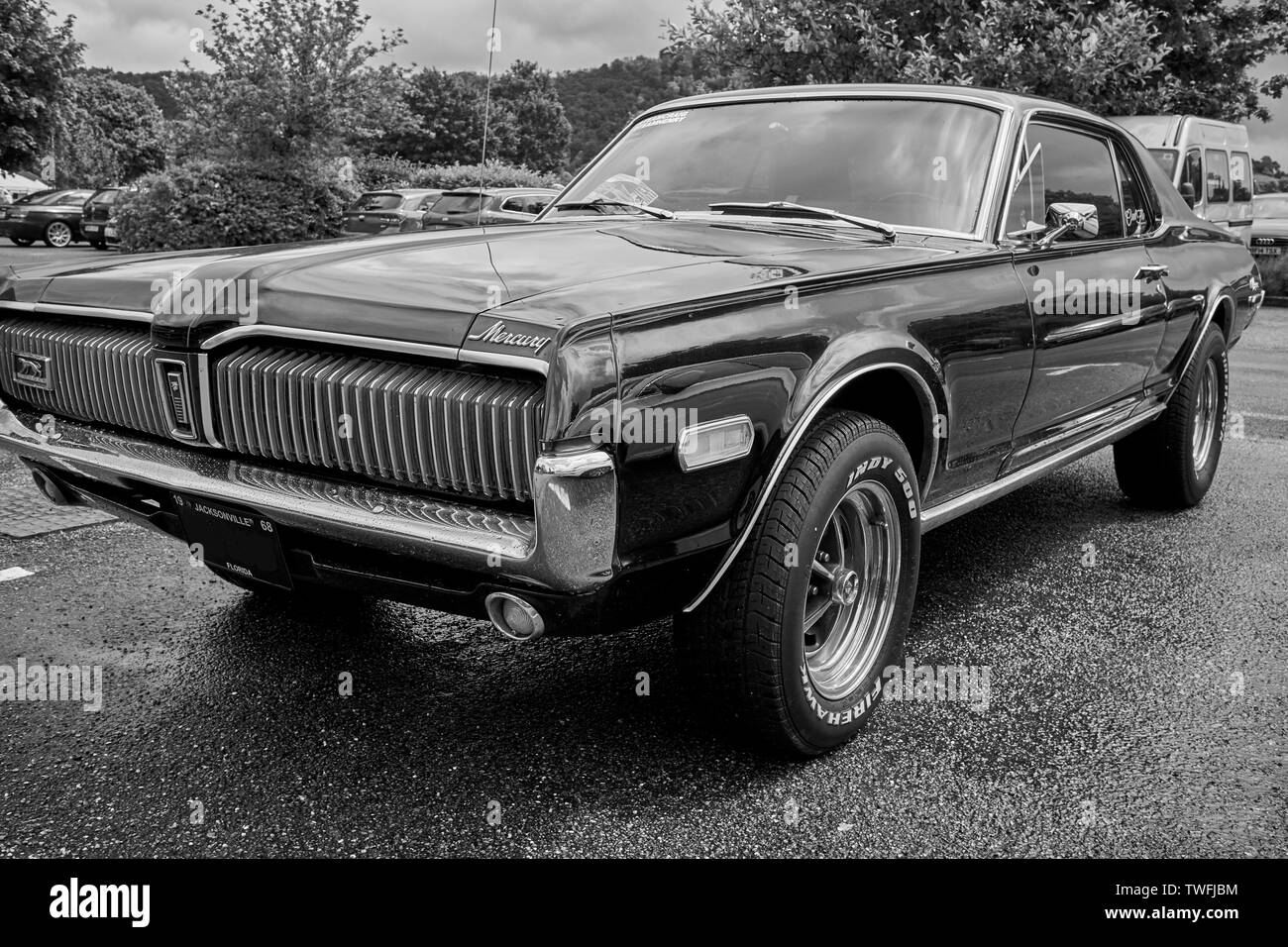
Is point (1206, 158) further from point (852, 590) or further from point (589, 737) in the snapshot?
point (589, 737)

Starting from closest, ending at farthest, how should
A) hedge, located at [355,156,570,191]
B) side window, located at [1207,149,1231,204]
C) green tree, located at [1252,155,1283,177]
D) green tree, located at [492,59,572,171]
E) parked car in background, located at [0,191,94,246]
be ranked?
side window, located at [1207,149,1231,204] < parked car in background, located at [0,191,94,246] < hedge, located at [355,156,570,191] < green tree, located at [1252,155,1283,177] < green tree, located at [492,59,572,171]

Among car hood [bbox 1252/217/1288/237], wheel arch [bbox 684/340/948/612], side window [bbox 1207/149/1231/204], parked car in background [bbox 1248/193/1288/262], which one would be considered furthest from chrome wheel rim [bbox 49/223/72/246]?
wheel arch [bbox 684/340/948/612]

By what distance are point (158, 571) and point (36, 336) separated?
124 cm

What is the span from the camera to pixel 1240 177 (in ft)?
45.5

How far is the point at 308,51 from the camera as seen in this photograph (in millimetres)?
16297

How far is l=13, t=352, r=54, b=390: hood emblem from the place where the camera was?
9.95 ft

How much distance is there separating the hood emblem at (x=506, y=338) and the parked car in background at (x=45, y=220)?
81.6 ft

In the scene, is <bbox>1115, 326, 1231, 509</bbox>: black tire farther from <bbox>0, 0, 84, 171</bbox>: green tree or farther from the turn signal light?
<bbox>0, 0, 84, 171</bbox>: green tree

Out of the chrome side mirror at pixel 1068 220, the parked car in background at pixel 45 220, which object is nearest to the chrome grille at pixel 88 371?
the chrome side mirror at pixel 1068 220

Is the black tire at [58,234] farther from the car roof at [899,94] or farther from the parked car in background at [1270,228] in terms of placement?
the car roof at [899,94]

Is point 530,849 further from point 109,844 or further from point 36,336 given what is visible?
point 36,336

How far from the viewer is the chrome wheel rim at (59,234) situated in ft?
78.7

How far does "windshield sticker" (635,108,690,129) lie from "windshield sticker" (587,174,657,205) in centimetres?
32

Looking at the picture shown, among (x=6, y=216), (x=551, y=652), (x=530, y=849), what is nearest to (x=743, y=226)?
(x=551, y=652)
